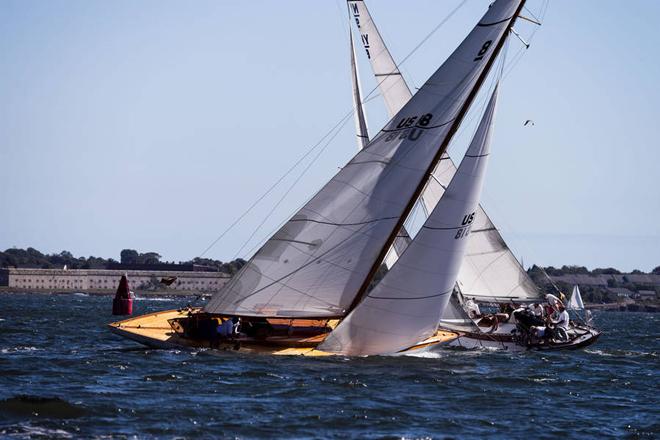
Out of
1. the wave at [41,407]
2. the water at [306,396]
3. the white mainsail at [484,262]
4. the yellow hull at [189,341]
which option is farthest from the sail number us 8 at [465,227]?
the wave at [41,407]

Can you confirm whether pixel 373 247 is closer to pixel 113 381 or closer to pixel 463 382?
pixel 463 382

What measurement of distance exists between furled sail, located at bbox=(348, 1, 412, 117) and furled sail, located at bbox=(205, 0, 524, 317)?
12.0 m

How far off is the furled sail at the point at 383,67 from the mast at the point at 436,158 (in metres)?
11.0

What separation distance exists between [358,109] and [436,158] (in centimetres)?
1218

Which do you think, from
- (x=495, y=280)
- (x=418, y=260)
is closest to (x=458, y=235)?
(x=418, y=260)

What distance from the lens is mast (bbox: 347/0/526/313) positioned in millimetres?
29984

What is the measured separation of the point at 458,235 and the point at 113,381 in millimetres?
9511

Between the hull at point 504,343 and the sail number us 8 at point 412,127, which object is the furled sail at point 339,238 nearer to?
the sail number us 8 at point 412,127

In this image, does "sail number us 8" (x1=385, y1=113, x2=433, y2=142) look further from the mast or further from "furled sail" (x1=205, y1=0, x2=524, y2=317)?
the mast

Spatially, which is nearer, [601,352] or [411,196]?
[411,196]

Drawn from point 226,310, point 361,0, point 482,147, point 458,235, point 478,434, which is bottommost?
point 478,434

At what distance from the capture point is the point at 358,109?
1655 inches

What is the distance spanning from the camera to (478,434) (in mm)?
20406

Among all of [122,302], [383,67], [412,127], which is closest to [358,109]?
[383,67]
